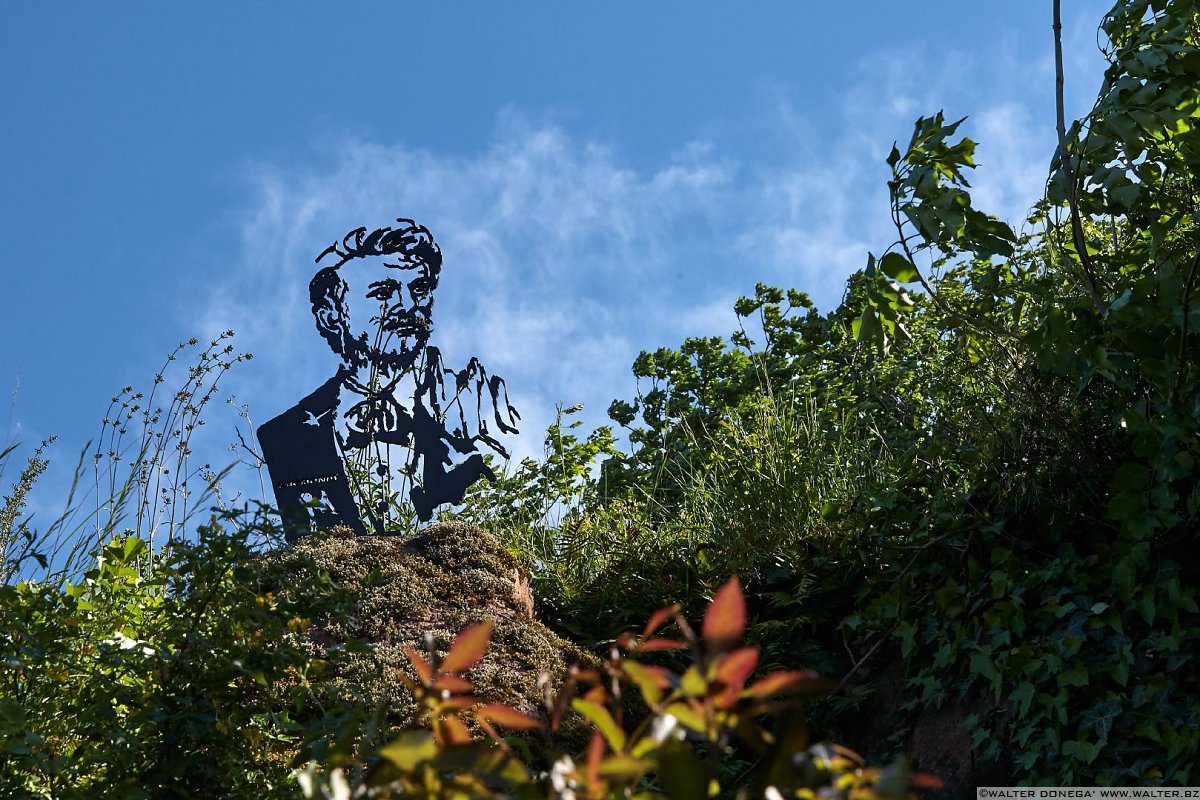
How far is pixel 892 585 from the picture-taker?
13.9ft

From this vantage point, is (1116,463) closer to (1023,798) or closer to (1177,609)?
(1177,609)

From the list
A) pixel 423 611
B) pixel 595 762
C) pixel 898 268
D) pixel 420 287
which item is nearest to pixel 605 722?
pixel 595 762

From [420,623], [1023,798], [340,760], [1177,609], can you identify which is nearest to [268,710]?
[420,623]

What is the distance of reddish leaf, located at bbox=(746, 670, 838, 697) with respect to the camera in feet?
3.31

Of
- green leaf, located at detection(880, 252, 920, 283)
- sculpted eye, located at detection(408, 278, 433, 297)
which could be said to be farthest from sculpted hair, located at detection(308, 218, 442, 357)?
green leaf, located at detection(880, 252, 920, 283)

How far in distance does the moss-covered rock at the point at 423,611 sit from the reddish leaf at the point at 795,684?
2472 millimetres

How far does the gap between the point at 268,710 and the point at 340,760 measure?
200cm

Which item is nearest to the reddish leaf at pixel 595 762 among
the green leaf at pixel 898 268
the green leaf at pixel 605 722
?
the green leaf at pixel 605 722

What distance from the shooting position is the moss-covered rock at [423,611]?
12.2ft

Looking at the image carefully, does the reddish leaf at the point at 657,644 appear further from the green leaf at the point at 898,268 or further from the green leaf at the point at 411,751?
the green leaf at the point at 898,268

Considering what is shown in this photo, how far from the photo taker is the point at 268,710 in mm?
2969

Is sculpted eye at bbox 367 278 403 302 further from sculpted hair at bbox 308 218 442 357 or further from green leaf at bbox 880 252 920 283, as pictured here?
green leaf at bbox 880 252 920 283

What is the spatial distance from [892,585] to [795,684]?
11.1 feet

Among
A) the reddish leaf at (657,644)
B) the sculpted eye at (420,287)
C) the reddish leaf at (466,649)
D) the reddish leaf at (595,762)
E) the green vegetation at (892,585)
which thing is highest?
the sculpted eye at (420,287)
